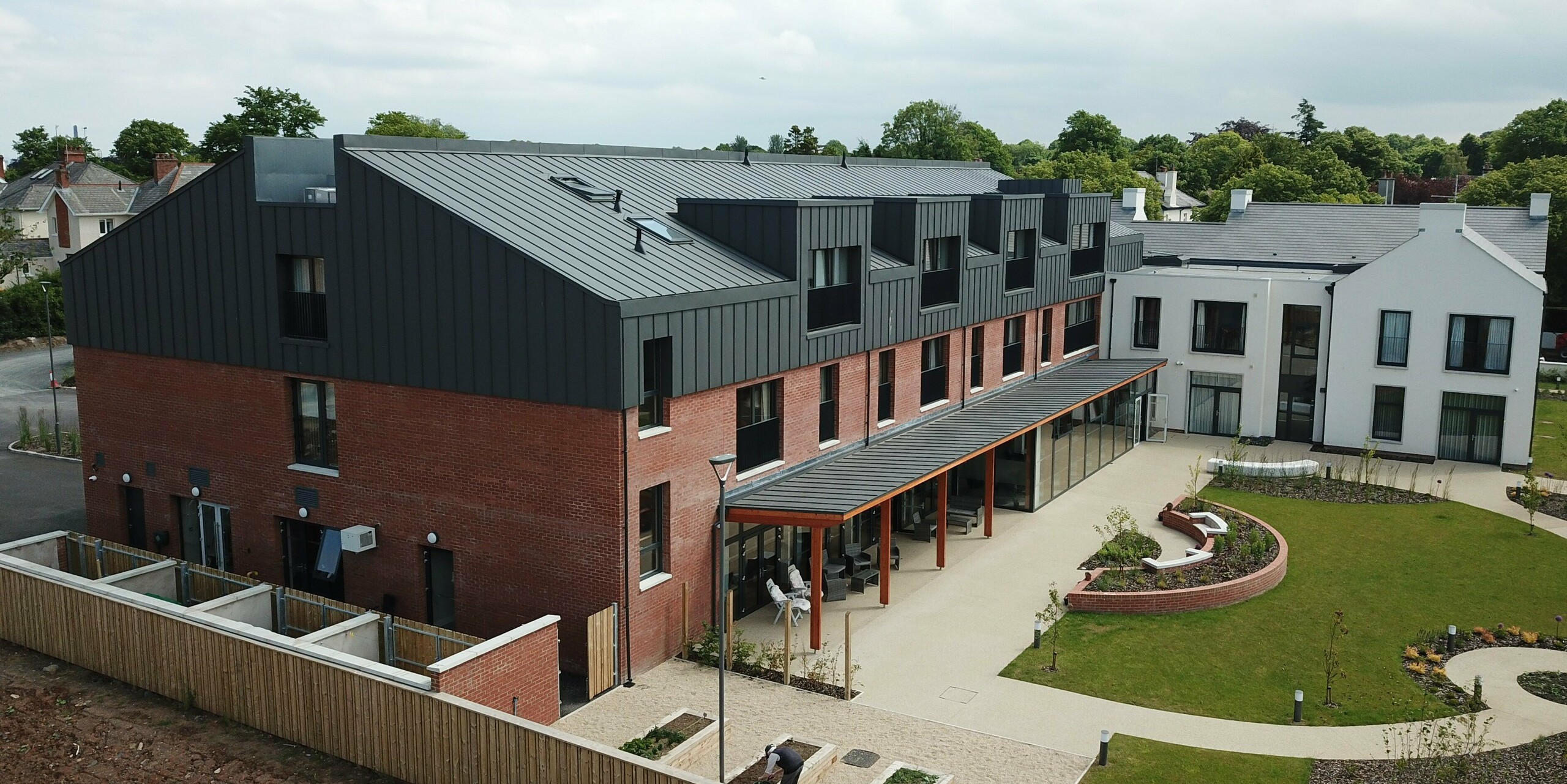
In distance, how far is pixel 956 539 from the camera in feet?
88.8

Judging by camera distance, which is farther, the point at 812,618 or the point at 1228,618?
the point at 1228,618

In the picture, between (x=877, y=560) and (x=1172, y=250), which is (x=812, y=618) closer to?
(x=877, y=560)

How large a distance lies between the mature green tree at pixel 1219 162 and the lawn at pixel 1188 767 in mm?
79741

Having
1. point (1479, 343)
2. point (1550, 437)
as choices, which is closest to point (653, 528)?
point (1479, 343)

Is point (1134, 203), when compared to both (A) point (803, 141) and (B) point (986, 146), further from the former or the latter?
(B) point (986, 146)

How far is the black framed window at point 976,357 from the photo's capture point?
30.0 metres

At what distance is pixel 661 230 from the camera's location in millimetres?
A: 22281

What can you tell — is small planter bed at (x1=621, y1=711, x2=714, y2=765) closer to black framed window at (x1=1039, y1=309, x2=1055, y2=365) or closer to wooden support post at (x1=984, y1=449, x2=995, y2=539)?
wooden support post at (x1=984, y1=449, x2=995, y2=539)

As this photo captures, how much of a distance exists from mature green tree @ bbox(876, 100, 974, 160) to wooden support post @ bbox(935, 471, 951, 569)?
286 ft

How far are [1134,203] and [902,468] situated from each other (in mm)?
31271

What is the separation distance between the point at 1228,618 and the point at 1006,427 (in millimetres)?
6466

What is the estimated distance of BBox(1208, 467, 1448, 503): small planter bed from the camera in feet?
101

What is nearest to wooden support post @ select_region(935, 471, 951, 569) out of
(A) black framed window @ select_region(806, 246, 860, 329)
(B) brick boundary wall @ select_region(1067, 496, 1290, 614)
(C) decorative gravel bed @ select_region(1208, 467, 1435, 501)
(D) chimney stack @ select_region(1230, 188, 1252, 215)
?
(B) brick boundary wall @ select_region(1067, 496, 1290, 614)

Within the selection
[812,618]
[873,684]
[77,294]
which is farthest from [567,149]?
[873,684]
